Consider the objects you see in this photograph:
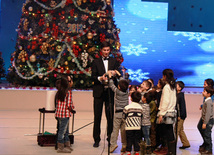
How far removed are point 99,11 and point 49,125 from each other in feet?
12.8

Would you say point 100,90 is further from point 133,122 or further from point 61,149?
point 61,149

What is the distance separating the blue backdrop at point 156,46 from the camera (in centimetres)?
1352

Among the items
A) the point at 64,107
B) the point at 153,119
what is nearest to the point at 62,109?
the point at 64,107

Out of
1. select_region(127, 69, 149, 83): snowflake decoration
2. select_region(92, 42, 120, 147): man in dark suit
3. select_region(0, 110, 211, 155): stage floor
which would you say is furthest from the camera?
select_region(127, 69, 149, 83): snowflake decoration

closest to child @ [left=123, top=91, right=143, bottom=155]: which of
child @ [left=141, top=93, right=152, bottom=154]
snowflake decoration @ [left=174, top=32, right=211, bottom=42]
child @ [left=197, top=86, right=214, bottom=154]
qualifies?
child @ [left=141, top=93, right=152, bottom=154]

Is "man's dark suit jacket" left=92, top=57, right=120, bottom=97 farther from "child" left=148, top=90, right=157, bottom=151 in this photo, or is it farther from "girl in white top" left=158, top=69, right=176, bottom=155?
"girl in white top" left=158, top=69, right=176, bottom=155

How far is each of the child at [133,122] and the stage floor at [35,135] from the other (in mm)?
428

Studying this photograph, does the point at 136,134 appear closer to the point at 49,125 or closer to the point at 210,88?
the point at 210,88

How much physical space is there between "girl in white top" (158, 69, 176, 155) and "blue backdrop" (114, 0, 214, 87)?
765cm

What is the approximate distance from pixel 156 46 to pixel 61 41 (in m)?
4.25

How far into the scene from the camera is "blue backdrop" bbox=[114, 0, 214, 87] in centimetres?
1352

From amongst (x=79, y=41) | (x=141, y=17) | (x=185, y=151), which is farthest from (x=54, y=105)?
(x=141, y=17)

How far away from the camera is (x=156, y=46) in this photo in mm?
13773

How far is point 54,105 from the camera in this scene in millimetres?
6090
